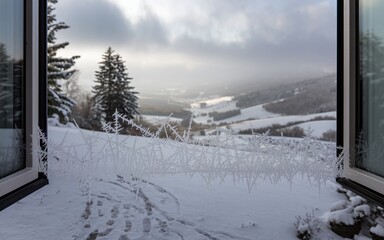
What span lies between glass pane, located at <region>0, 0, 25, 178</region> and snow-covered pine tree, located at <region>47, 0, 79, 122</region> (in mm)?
2137

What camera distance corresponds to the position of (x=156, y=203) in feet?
7.73

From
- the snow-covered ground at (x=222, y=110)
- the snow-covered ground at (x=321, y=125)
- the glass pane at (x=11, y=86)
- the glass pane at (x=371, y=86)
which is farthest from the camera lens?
the snow-covered ground at (x=222, y=110)

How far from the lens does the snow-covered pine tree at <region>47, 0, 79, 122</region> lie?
14.9ft

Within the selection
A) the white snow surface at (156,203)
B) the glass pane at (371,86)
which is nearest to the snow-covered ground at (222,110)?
the white snow surface at (156,203)

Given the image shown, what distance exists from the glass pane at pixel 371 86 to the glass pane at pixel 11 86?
7.40 feet

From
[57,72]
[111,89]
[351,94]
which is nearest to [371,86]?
[351,94]

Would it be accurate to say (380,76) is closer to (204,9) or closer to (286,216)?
(286,216)

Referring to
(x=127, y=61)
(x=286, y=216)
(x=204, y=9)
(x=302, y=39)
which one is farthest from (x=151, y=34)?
(x=286, y=216)

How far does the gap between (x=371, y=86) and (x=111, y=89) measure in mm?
2744

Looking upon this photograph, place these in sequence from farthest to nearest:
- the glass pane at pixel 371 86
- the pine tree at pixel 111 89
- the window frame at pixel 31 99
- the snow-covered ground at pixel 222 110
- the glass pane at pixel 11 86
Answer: the pine tree at pixel 111 89 → the snow-covered ground at pixel 222 110 → the window frame at pixel 31 99 → the glass pane at pixel 11 86 → the glass pane at pixel 371 86

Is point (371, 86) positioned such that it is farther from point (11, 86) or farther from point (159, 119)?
point (11, 86)

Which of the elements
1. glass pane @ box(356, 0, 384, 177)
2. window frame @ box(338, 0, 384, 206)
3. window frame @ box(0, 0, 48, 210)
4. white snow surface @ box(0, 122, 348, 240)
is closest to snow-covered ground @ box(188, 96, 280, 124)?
white snow surface @ box(0, 122, 348, 240)

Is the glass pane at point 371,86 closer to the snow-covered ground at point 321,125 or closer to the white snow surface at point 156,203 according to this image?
the white snow surface at point 156,203

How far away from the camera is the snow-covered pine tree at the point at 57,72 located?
14.9ft
